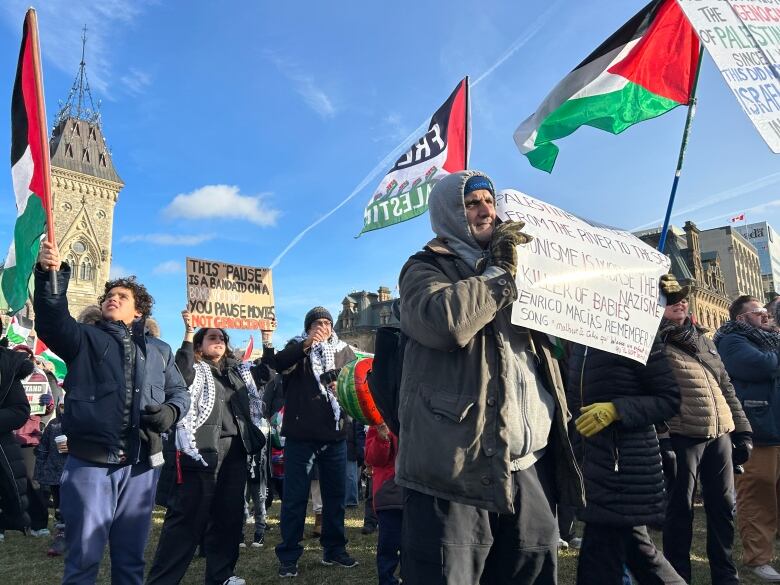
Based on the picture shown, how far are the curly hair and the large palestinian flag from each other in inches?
121

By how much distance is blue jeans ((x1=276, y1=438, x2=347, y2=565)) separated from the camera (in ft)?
16.8

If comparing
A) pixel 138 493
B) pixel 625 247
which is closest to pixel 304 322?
pixel 138 493

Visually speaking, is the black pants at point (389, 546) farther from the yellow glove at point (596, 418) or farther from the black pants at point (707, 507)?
the black pants at point (707, 507)

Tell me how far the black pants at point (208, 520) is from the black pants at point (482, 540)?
2665mm

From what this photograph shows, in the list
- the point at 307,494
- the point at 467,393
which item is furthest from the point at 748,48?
the point at 307,494

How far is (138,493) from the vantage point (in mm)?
3631

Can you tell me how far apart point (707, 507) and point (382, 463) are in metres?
2.48

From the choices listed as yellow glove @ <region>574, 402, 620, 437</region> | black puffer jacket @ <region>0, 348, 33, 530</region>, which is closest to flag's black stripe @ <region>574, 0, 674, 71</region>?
yellow glove @ <region>574, 402, 620, 437</region>

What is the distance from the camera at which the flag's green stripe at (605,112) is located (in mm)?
4465

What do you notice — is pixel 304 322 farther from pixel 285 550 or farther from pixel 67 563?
pixel 67 563

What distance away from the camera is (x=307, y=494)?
17.3 feet

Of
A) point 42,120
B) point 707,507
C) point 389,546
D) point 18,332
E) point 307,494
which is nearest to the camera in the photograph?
point 42,120

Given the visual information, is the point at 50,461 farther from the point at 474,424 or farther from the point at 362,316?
the point at 362,316

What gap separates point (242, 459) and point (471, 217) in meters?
3.27
